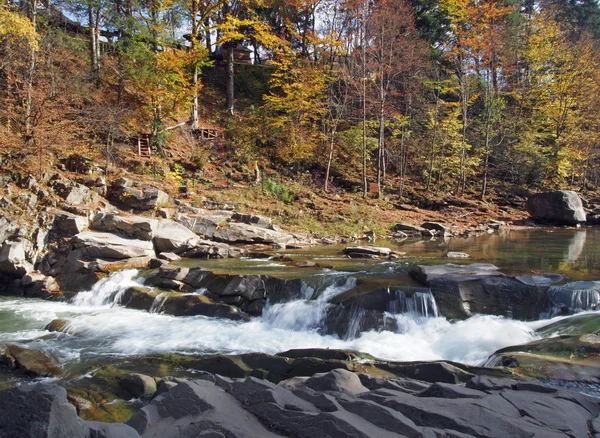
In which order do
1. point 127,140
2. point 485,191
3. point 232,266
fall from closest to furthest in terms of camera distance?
1. point 232,266
2. point 127,140
3. point 485,191

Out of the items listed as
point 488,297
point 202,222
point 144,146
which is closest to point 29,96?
point 144,146

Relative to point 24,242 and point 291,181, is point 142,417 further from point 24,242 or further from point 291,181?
point 291,181

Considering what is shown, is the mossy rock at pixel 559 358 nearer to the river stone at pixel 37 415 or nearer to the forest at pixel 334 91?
the river stone at pixel 37 415

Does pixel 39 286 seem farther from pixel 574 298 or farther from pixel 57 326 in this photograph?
pixel 574 298

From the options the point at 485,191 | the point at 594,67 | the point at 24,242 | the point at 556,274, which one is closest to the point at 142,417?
the point at 556,274

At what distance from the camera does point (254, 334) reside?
8672 mm

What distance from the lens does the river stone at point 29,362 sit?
659cm

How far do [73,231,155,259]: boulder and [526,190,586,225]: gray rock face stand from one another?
1903 cm

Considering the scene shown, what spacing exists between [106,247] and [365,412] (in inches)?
419

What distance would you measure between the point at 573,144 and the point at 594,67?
4.96 metres

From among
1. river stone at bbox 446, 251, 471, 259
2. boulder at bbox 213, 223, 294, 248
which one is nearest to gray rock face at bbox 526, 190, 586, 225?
river stone at bbox 446, 251, 471, 259

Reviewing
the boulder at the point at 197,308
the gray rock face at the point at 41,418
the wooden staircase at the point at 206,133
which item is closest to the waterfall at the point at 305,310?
the boulder at the point at 197,308

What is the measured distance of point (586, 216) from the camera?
23.0 meters

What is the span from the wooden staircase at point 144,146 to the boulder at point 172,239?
23.1 ft
